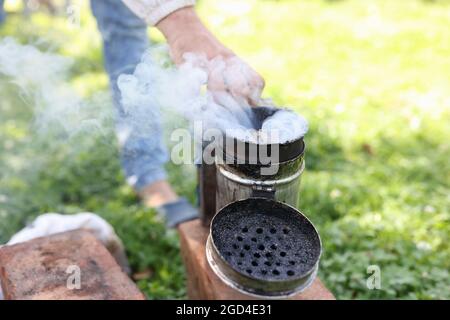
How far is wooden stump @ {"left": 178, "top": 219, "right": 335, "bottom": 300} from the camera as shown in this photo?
6.49 feet

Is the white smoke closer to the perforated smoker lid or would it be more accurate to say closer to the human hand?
the human hand

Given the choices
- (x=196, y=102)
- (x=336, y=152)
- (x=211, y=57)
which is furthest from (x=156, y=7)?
(x=336, y=152)

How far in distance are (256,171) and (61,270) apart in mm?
969

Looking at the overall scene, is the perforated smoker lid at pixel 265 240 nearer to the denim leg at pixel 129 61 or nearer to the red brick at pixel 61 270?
the red brick at pixel 61 270

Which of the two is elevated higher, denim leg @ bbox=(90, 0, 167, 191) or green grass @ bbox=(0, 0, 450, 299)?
denim leg @ bbox=(90, 0, 167, 191)

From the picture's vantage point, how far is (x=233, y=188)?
1.88 metres

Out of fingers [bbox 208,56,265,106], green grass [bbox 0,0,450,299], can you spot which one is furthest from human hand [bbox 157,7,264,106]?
green grass [bbox 0,0,450,299]

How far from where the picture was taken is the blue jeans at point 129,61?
305cm

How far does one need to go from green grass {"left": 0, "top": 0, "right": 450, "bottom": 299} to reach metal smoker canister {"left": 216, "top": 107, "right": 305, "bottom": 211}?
38.8 inches

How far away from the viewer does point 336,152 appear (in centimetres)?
397

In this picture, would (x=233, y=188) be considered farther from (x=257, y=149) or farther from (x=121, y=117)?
(x=121, y=117)

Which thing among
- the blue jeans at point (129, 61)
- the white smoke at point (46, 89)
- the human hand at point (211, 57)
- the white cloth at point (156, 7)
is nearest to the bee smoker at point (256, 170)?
the human hand at point (211, 57)

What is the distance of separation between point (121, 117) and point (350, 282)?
153 cm

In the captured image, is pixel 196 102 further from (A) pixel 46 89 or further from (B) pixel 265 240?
(A) pixel 46 89
